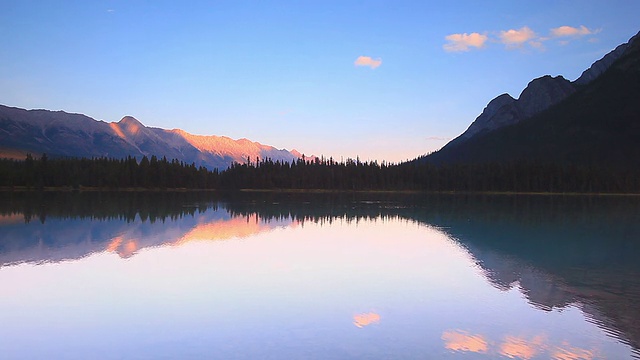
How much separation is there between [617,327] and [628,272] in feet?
40.7

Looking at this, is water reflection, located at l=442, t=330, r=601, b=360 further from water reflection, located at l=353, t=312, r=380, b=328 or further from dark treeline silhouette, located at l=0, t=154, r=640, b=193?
dark treeline silhouette, located at l=0, t=154, r=640, b=193

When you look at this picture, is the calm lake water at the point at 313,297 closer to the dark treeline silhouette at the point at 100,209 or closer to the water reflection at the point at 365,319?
the water reflection at the point at 365,319

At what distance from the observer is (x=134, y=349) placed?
14422 millimetres

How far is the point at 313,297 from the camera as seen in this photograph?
21109mm

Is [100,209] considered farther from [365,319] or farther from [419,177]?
[419,177]

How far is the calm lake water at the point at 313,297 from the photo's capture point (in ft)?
48.8

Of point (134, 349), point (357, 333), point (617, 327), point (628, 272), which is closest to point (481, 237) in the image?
point (628, 272)

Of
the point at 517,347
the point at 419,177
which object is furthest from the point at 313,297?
the point at 419,177

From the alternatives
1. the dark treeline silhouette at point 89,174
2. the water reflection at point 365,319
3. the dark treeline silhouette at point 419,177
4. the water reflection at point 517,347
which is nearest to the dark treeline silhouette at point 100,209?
the water reflection at point 365,319

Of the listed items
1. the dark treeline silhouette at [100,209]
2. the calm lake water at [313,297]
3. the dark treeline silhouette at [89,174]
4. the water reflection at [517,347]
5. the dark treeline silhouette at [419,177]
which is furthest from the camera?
the dark treeline silhouette at [419,177]

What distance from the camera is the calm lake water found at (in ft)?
48.8

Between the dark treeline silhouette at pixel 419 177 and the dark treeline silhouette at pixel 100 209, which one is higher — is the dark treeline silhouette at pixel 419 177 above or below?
above

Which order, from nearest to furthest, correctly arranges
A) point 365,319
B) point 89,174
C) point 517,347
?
point 517,347, point 365,319, point 89,174

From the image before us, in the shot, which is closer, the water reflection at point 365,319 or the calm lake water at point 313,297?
the calm lake water at point 313,297
